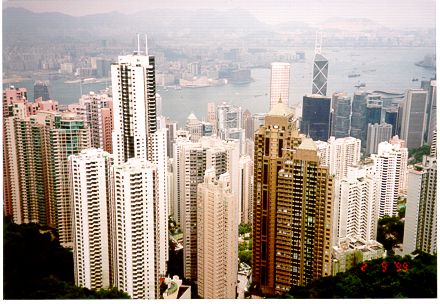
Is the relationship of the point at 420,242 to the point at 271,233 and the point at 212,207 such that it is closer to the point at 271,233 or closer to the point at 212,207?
the point at 271,233

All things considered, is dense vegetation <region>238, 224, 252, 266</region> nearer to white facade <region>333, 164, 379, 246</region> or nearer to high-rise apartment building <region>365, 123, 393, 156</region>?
white facade <region>333, 164, 379, 246</region>

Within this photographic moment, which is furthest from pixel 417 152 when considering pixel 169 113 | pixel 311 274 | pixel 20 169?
pixel 20 169

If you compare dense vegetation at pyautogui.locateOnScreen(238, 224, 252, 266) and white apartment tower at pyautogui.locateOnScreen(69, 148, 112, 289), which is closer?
white apartment tower at pyautogui.locateOnScreen(69, 148, 112, 289)

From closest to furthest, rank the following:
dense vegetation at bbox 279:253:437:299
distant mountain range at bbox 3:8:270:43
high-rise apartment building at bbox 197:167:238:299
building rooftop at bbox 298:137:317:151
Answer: dense vegetation at bbox 279:253:437:299 < distant mountain range at bbox 3:8:270:43 < building rooftop at bbox 298:137:317:151 < high-rise apartment building at bbox 197:167:238:299

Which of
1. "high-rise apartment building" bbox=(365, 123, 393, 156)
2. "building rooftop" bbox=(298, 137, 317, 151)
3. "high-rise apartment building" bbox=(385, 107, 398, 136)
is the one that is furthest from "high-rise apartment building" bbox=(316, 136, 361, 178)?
"high-rise apartment building" bbox=(385, 107, 398, 136)

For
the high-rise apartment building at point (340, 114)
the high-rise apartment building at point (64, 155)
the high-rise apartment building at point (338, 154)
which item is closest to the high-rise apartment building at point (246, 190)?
the high-rise apartment building at point (338, 154)

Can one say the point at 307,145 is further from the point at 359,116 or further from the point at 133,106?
the point at 133,106
